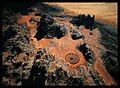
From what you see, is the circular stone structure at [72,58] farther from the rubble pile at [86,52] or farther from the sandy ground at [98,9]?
the sandy ground at [98,9]

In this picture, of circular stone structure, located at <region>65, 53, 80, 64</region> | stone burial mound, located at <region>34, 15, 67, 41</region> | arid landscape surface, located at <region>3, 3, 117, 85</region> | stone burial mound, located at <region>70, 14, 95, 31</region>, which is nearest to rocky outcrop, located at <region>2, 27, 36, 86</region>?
arid landscape surface, located at <region>3, 3, 117, 85</region>

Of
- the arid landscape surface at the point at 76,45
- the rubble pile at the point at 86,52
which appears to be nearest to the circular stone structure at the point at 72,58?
the arid landscape surface at the point at 76,45

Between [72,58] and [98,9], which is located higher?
[98,9]

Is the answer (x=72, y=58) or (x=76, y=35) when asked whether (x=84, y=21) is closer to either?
(x=76, y=35)

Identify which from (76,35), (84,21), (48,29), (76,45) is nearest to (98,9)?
(84,21)

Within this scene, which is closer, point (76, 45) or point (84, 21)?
point (76, 45)
